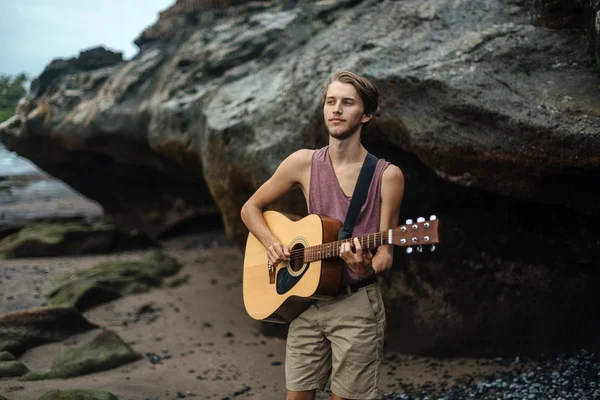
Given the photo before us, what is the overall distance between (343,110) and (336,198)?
0.41 meters

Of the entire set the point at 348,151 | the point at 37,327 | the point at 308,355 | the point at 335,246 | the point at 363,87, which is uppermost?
the point at 363,87

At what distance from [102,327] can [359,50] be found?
3.75 meters

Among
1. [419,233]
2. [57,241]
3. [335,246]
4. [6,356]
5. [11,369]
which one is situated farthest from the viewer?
[57,241]

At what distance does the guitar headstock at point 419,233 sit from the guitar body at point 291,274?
37cm

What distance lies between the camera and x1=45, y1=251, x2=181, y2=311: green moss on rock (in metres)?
7.36

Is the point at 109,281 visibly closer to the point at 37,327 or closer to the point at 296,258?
the point at 37,327

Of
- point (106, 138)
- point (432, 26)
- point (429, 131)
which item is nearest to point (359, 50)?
point (432, 26)

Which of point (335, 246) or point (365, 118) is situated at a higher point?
point (365, 118)

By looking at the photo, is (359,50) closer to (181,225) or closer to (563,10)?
(563,10)

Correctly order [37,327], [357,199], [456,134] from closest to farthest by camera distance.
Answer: [357,199] < [456,134] < [37,327]

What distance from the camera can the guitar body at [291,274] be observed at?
2.94m

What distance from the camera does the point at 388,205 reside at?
9.69ft

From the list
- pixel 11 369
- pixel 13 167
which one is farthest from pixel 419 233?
pixel 13 167

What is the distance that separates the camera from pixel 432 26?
4.88 metres
